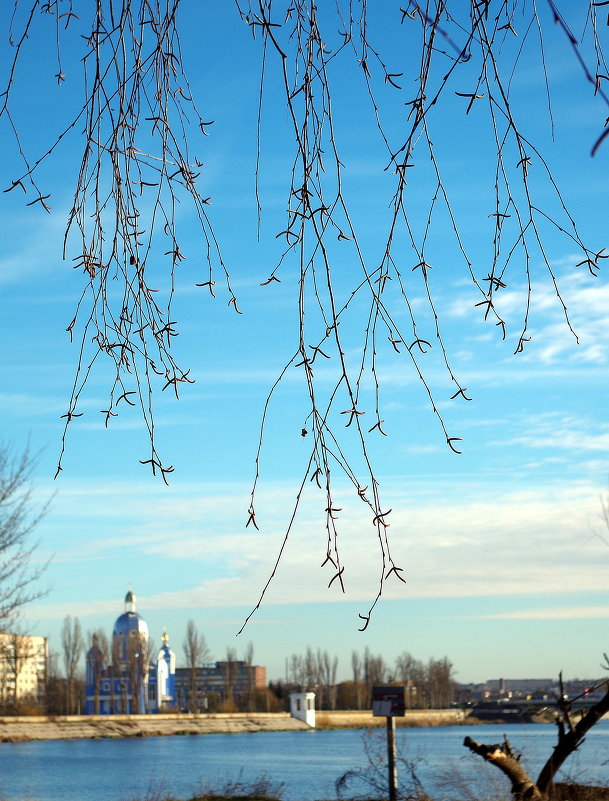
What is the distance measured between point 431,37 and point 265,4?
0.31 metres

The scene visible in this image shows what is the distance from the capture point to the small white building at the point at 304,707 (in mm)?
85812

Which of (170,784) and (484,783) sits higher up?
(484,783)

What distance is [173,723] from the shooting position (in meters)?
77.9

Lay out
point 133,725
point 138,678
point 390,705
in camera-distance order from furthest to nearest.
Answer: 1. point 138,678
2. point 133,725
3. point 390,705

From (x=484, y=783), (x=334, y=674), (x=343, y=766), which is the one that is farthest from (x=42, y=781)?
(x=334, y=674)

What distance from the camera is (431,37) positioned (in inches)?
62.2

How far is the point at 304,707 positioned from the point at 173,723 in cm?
1381

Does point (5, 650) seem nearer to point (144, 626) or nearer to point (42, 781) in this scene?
point (42, 781)

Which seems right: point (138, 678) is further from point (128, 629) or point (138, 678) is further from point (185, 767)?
point (185, 767)

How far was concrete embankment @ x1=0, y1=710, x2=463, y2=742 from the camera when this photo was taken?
68438 millimetres

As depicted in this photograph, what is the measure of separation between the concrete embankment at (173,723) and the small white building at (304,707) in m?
0.54

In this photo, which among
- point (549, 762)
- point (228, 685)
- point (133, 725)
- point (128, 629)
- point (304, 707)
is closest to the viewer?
point (549, 762)

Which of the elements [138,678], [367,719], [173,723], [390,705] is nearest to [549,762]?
[390,705]

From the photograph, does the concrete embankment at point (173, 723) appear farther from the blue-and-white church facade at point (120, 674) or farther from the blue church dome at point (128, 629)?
the blue church dome at point (128, 629)
